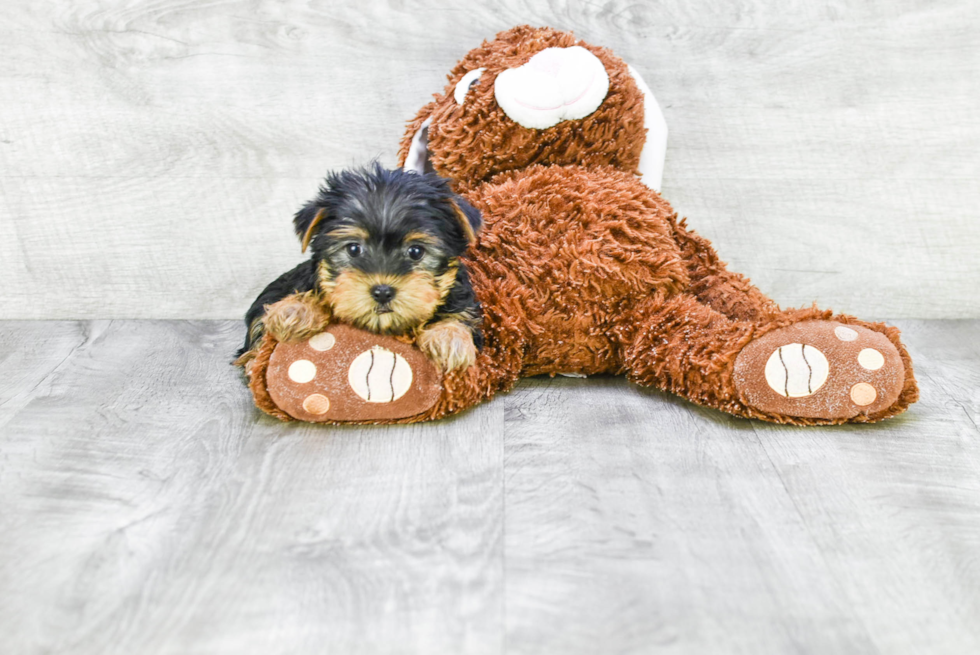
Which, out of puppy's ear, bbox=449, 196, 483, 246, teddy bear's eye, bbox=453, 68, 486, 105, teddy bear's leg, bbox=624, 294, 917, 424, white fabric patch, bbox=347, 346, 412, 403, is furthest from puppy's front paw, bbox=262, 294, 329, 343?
teddy bear's leg, bbox=624, 294, 917, 424

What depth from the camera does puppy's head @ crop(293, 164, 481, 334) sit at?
1.55 meters

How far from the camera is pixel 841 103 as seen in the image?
2.38 meters

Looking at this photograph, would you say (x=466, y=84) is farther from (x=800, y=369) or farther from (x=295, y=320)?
(x=800, y=369)

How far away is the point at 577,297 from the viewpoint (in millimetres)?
1859

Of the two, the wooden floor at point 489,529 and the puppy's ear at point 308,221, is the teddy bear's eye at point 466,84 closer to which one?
the puppy's ear at point 308,221

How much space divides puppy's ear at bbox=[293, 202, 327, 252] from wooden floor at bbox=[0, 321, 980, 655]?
39 cm

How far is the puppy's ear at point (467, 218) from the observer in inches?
63.2

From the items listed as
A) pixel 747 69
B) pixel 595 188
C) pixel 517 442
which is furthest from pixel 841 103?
pixel 517 442

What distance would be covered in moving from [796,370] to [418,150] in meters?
1.05

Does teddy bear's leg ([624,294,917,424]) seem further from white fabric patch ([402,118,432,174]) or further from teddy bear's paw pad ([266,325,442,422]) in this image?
white fabric patch ([402,118,432,174])

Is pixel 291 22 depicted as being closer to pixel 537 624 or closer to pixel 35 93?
pixel 35 93

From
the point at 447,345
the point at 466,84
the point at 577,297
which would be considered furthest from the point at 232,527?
the point at 466,84

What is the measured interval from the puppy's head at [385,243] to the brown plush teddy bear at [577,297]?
0.11m

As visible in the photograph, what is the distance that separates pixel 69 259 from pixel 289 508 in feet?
4.98
